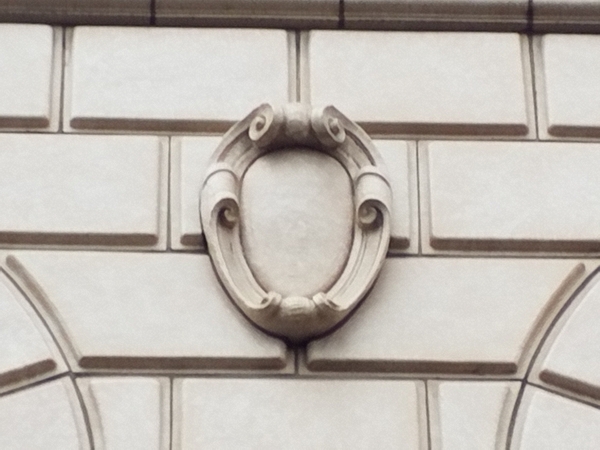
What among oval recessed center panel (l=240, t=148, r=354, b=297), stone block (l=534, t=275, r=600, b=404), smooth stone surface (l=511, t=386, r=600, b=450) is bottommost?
smooth stone surface (l=511, t=386, r=600, b=450)

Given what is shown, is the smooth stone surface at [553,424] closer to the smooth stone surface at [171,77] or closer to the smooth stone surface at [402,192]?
the smooth stone surface at [402,192]

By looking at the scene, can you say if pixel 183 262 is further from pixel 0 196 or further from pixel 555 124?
pixel 555 124

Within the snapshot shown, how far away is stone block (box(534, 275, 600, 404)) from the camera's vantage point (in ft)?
11.9

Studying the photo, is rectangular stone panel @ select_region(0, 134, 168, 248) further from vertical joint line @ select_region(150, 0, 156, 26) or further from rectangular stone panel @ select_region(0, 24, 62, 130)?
vertical joint line @ select_region(150, 0, 156, 26)

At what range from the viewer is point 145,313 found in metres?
3.63

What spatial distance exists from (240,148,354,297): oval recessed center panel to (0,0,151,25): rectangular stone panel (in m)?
0.59

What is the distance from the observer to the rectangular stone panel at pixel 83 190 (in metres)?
3.72

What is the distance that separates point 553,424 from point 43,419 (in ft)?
4.03

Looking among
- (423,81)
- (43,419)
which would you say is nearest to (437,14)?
(423,81)

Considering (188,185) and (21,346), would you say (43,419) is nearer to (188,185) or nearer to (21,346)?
(21,346)

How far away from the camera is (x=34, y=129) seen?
3.86m

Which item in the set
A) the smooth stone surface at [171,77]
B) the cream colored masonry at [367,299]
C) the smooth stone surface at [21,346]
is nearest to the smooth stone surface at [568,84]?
the cream colored masonry at [367,299]

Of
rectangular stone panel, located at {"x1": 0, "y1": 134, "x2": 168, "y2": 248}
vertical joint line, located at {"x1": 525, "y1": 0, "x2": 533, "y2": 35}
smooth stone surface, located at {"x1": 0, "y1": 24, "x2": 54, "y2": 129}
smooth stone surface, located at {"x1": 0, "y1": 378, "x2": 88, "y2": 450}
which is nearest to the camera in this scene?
smooth stone surface, located at {"x1": 0, "y1": 378, "x2": 88, "y2": 450}

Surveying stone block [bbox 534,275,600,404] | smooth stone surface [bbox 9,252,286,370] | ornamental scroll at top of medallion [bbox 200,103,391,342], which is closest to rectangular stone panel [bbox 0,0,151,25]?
ornamental scroll at top of medallion [bbox 200,103,391,342]
